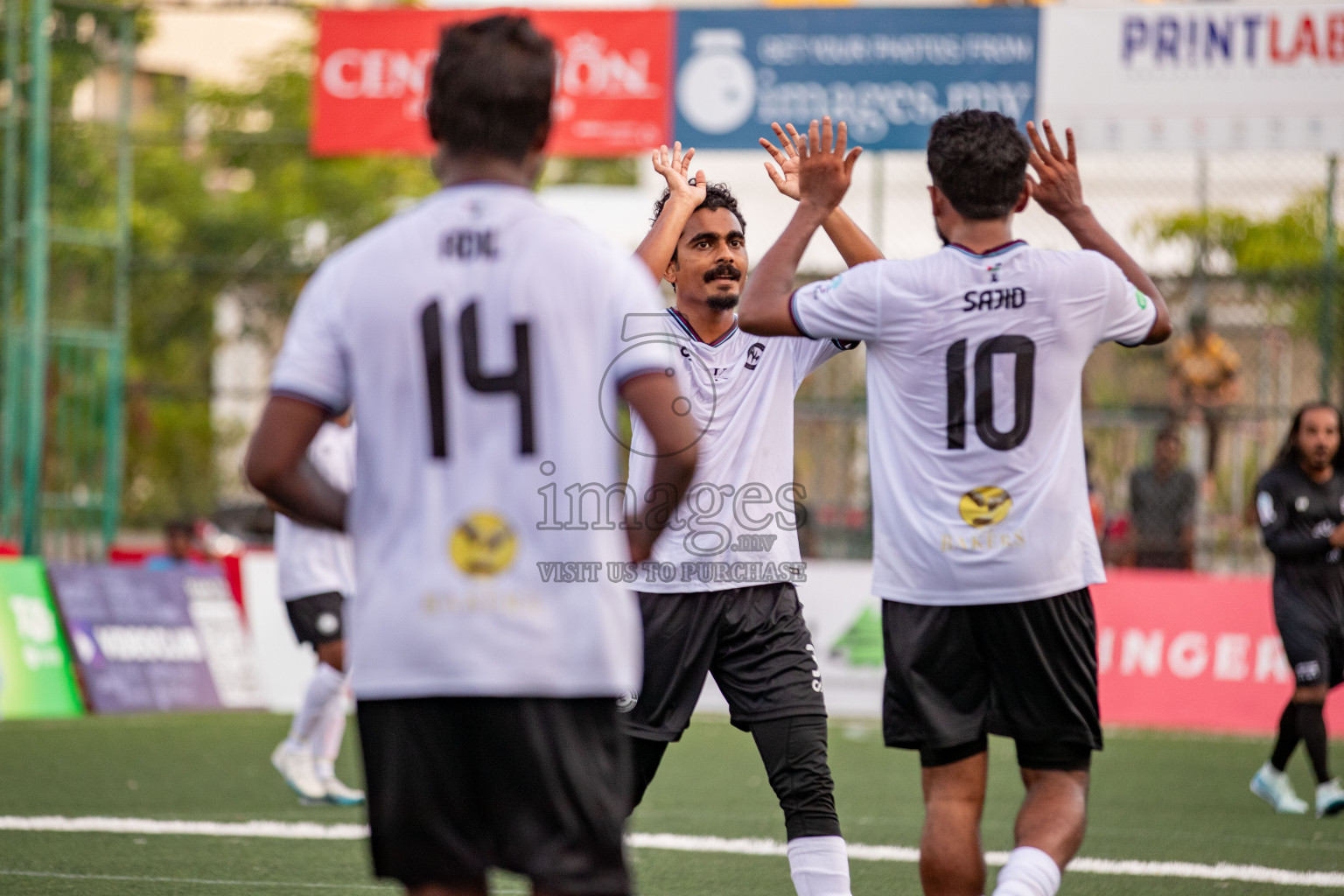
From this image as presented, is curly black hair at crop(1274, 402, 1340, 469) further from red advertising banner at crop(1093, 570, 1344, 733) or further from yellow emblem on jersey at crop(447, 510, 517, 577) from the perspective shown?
yellow emblem on jersey at crop(447, 510, 517, 577)

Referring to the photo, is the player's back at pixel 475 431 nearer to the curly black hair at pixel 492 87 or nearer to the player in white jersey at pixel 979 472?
the curly black hair at pixel 492 87

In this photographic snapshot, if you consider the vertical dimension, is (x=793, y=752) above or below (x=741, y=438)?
below

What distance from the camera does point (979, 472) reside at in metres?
4.14

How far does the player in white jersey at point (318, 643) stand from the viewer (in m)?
8.67

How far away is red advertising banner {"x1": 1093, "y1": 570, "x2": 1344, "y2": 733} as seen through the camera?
1258 cm

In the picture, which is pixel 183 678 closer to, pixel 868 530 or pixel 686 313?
pixel 868 530

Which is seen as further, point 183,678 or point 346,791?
point 183,678

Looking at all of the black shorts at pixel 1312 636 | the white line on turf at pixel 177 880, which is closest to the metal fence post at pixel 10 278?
the white line on turf at pixel 177 880

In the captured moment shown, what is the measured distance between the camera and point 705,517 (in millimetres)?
5156

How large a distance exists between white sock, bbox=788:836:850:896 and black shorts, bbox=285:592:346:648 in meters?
4.49

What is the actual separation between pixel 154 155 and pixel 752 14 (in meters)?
18.7

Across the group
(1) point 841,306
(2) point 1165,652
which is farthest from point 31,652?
(1) point 841,306

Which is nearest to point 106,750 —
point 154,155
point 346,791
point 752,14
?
point 346,791

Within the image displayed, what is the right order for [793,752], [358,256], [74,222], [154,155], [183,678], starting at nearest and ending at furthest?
[358,256], [793,752], [183,678], [74,222], [154,155]
